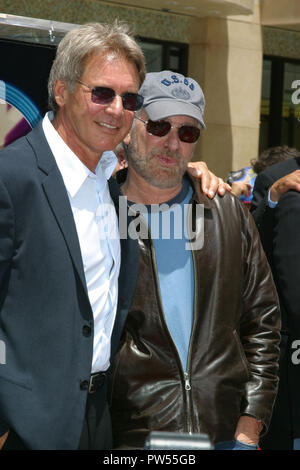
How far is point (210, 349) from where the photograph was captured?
293 cm

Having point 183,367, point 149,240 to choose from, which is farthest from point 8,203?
point 183,367

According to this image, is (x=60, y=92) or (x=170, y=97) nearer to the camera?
(x=60, y=92)

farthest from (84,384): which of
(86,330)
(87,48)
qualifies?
(87,48)

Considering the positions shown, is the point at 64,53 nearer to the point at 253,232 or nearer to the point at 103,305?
the point at 103,305

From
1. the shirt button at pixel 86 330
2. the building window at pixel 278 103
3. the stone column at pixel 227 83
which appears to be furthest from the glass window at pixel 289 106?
the shirt button at pixel 86 330

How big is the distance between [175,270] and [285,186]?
922mm

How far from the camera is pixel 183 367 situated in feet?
9.46

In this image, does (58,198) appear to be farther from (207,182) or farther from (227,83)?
(227,83)

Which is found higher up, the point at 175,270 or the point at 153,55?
the point at 153,55

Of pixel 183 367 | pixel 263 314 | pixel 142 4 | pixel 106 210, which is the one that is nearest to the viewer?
pixel 106 210

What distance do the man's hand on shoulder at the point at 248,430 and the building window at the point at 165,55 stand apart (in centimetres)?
964

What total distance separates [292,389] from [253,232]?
3.07 ft

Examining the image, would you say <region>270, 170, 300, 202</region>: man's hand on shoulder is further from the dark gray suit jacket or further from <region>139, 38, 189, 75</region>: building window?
<region>139, 38, 189, 75</region>: building window

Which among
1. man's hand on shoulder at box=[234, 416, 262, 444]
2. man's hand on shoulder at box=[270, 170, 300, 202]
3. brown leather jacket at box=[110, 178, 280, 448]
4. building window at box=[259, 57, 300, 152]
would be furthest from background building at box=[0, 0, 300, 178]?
man's hand on shoulder at box=[234, 416, 262, 444]
